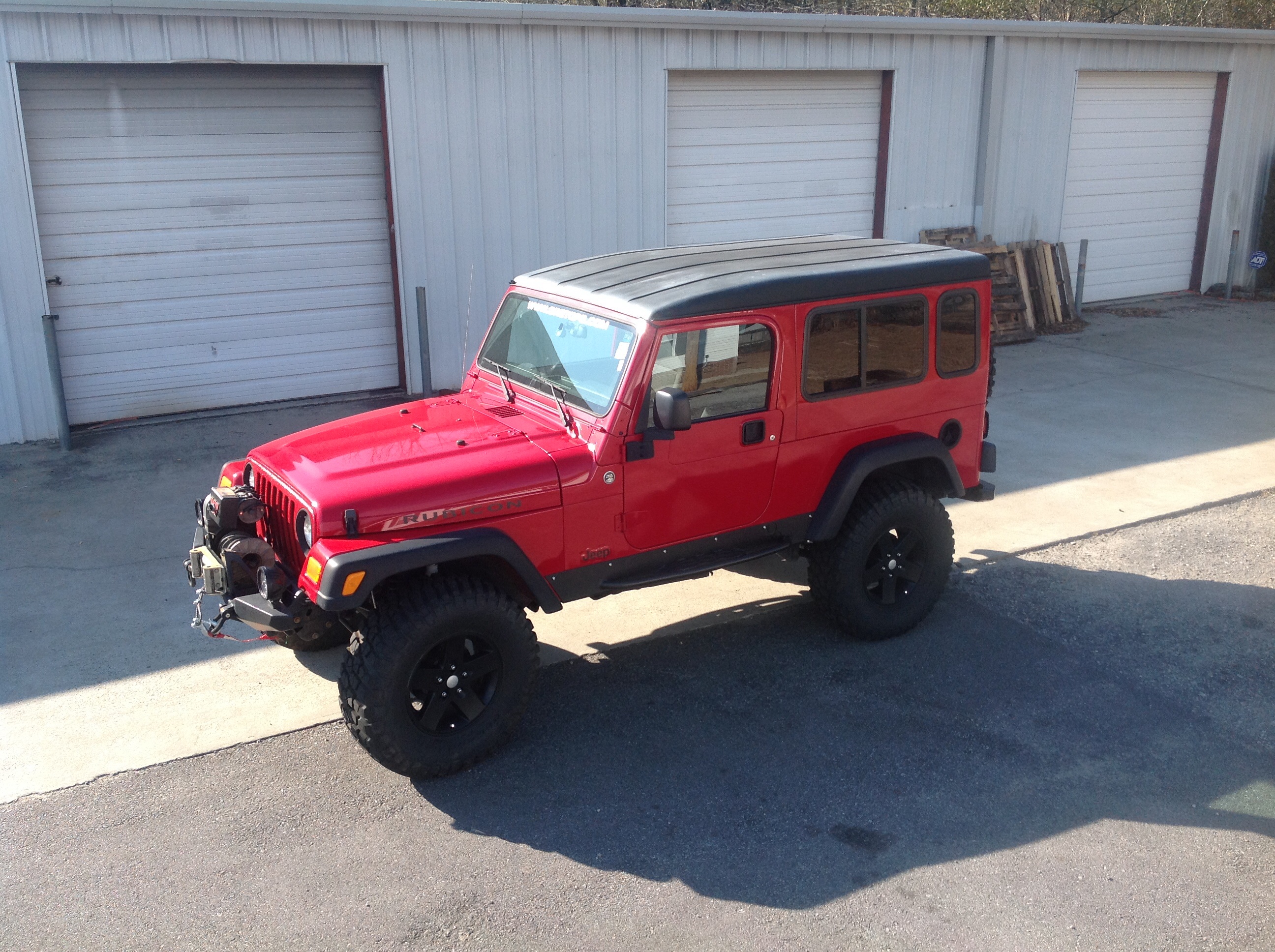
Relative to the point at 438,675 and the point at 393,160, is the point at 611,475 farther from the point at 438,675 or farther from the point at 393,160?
the point at 393,160

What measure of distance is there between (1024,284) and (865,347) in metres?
9.04

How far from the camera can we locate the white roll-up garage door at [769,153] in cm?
1182

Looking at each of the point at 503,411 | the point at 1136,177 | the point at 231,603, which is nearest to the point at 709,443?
the point at 503,411

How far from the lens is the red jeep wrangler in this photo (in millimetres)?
4488

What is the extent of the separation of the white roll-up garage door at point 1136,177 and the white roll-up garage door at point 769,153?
349 cm

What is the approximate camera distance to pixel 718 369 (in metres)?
5.06

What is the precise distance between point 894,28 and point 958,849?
10508 millimetres

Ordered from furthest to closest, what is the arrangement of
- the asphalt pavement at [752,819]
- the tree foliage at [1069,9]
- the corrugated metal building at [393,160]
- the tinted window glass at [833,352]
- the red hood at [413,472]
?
the tree foliage at [1069,9], the corrugated metal building at [393,160], the tinted window glass at [833,352], the red hood at [413,472], the asphalt pavement at [752,819]

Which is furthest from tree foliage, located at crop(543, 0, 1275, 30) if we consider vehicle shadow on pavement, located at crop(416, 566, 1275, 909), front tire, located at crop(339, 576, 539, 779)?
front tire, located at crop(339, 576, 539, 779)

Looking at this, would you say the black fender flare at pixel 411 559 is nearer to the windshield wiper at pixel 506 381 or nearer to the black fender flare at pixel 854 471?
the windshield wiper at pixel 506 381

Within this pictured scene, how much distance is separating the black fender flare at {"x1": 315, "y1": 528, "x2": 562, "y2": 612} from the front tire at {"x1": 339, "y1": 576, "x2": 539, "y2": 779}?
139mm

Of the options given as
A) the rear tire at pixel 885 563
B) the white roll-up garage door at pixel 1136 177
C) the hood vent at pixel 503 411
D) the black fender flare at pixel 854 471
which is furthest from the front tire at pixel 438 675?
the white roll-up garage door at pixel 1136 177

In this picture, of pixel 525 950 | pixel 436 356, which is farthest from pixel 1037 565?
pixel 436 356

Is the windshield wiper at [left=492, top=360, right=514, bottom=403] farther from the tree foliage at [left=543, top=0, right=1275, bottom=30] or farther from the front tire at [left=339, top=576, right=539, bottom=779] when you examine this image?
the tree foliage at [left=543, top=0, right=1275, bottom=30]
